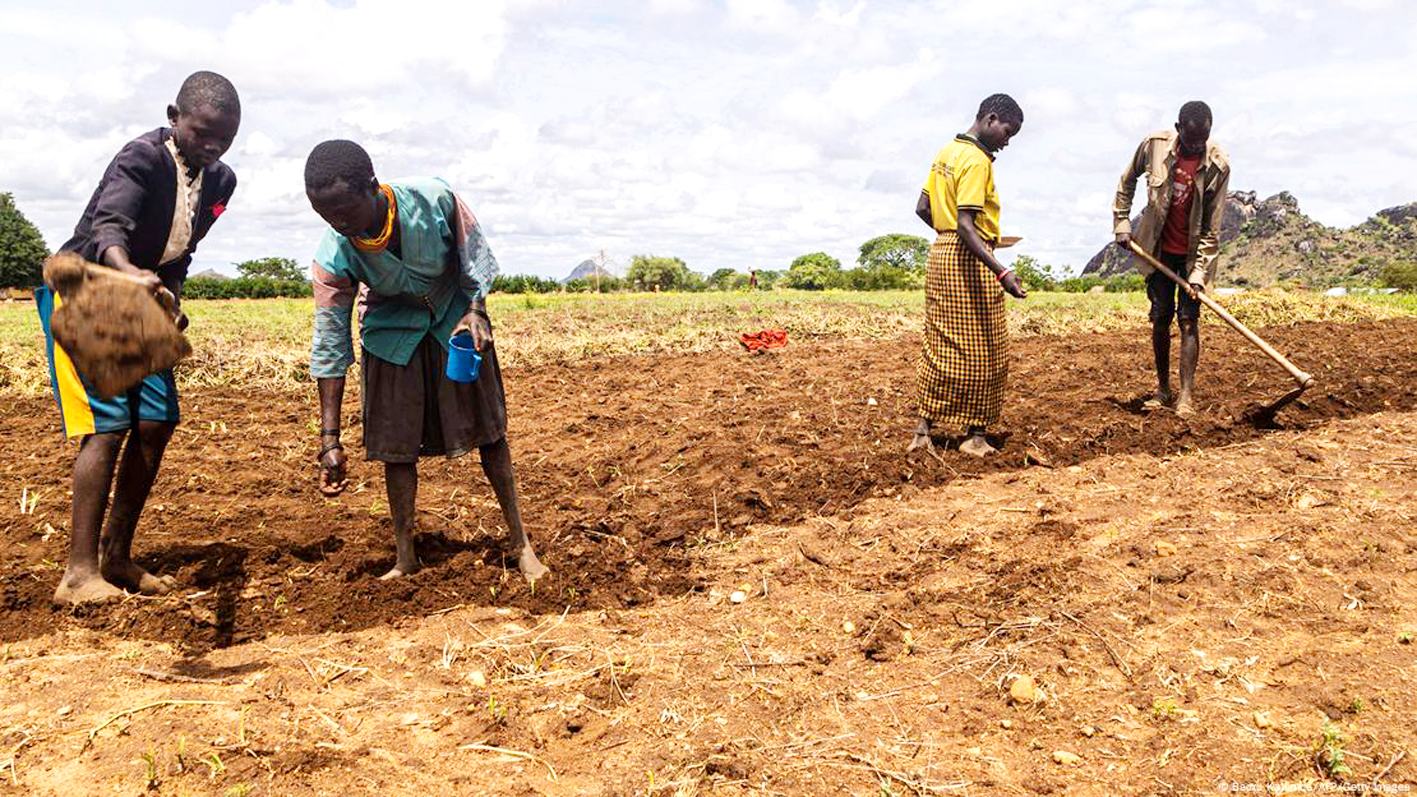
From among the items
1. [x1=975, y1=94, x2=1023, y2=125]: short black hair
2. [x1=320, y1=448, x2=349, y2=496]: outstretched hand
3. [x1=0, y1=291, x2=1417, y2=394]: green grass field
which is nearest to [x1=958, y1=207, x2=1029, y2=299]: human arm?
[x1=975, y1=94, x2=1023, y2=125]: short black hair

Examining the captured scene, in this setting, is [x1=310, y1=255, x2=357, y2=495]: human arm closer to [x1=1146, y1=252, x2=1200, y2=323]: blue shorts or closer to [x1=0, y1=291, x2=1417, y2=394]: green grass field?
[x1=1146, y1=252, x2=1200, y2=323]: blue shorts

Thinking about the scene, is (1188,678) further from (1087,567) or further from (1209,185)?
(1209,185)

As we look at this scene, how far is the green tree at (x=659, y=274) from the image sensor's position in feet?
163

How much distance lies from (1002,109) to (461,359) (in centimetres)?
316

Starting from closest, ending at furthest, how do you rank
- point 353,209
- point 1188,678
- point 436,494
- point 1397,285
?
point 1188,678 → point 353,209 → point 436,494 → point 1397,285

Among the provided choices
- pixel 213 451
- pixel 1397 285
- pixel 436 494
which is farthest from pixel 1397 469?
pixel 1397 285

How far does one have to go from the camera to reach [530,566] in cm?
374

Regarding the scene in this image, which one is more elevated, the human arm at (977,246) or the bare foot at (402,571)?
the human arm at (977,246)

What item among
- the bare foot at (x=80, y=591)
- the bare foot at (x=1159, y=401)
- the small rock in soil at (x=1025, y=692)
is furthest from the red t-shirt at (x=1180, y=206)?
the bare foot at (x=80, y=591)

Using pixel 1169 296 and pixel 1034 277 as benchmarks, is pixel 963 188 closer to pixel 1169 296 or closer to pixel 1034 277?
pixel 1169 296

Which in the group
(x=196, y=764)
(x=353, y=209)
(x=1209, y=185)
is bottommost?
(x=196, y=764)

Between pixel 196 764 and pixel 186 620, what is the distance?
43.2 inches

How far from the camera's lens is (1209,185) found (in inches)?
239

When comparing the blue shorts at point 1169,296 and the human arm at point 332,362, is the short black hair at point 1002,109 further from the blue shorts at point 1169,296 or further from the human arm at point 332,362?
the human arm at point 332,362
